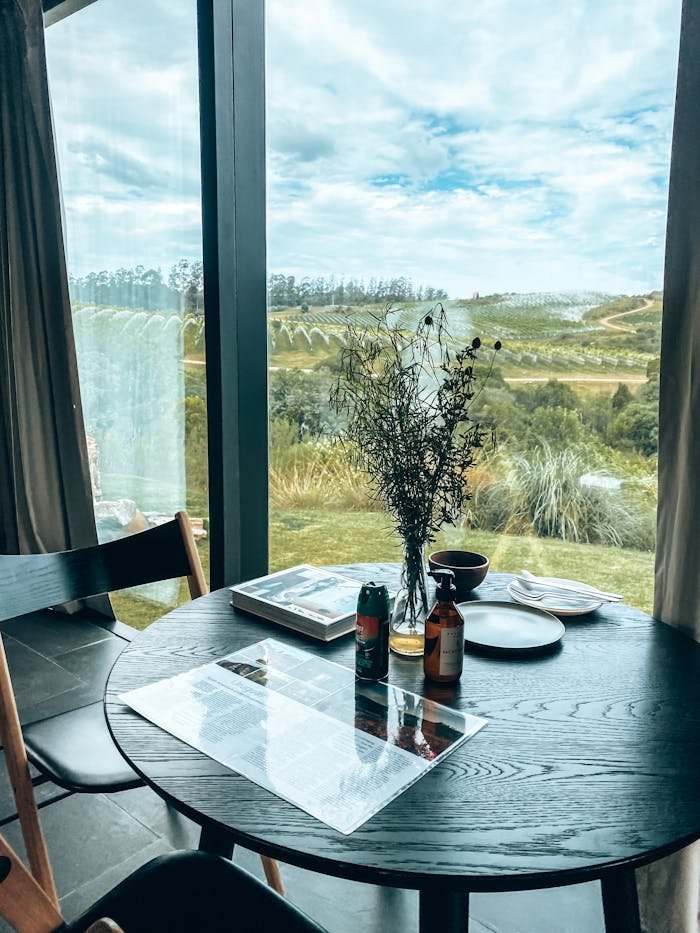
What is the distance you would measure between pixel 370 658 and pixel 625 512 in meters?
0.97

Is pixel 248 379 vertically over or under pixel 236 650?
over

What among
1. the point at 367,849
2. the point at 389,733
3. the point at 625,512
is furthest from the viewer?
the point at 625,512

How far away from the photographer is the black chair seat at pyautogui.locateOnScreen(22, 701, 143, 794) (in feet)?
4.23

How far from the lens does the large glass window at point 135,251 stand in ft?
8.66

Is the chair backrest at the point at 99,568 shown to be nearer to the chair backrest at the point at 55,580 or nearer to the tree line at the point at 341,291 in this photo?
the chair backrest at the point at 55,580

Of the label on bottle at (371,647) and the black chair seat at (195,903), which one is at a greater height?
the label on bottle at (371,647)

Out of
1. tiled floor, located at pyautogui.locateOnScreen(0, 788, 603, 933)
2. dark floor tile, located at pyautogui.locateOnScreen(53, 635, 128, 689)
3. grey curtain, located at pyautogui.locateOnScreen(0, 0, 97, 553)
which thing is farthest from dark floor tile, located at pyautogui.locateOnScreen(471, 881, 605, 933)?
grey curtain, located at pyautogui.locateOnScreen(0, 0, 97, 553)

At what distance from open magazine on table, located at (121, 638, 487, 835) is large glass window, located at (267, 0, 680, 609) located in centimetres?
96

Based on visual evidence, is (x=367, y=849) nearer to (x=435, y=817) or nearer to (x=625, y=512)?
(x=435, y=817)

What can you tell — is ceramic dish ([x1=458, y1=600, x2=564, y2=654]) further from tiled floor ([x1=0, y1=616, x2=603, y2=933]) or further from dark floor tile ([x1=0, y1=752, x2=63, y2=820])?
dark floor tile ([x1=0, y1=752, x2=63, y2=820])

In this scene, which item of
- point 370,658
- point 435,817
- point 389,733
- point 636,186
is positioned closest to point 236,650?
point 370,658

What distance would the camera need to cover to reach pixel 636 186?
1678mm

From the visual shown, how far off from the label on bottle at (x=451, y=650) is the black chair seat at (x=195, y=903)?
1.26 feet

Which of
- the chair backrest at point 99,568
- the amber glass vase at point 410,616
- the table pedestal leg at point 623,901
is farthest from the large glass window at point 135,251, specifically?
the table pedestal leg at point 623,901
